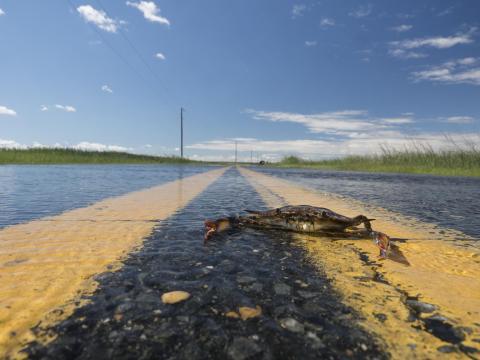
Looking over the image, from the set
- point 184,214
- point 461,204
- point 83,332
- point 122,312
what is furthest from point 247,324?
point 461,204

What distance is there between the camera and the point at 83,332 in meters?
1.57

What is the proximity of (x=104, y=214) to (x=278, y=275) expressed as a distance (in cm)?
365

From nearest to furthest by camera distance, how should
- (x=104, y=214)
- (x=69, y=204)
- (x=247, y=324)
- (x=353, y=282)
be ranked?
(x=247, y=324) < (x=353, y=282) < (x=104, y=214) < (x=69, y=204)

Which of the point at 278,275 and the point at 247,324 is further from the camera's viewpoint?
the point at 278,275

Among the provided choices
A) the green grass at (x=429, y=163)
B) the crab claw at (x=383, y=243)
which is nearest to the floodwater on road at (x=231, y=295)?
the crab claw at (x=383, y=243)

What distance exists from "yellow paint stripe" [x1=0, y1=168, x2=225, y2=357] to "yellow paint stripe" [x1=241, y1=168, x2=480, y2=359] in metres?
1.78

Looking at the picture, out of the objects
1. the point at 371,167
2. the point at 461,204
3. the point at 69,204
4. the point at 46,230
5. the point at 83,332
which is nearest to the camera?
the point at 83,332

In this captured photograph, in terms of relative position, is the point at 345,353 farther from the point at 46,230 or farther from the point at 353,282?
the point at 46,230

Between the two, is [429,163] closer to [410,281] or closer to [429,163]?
[429,163]

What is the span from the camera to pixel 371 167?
37125 mm

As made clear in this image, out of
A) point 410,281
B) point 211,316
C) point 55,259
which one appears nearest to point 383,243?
point 410,281

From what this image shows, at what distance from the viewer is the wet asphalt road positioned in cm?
146

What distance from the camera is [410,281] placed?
2.44m

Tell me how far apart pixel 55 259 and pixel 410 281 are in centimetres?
300
